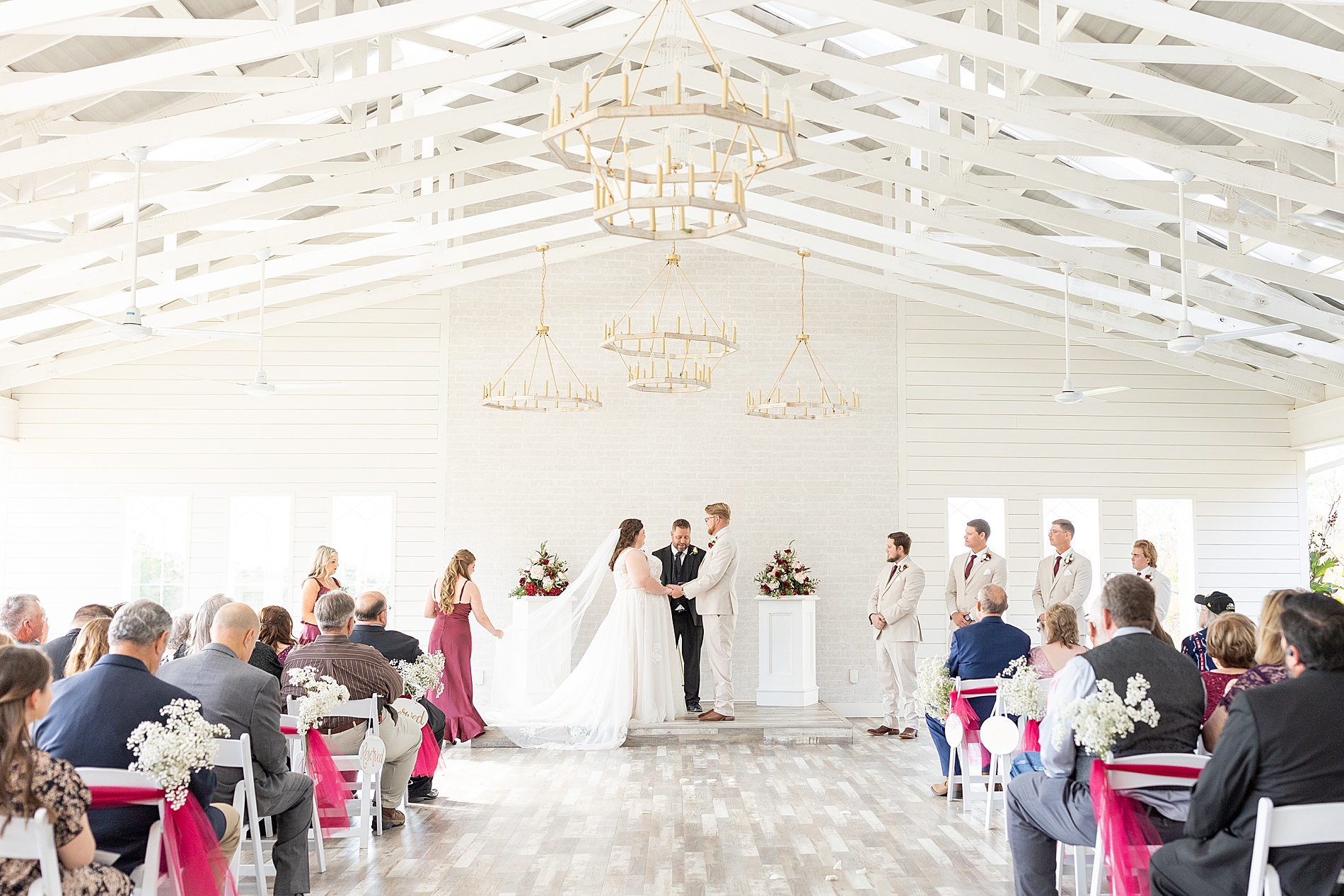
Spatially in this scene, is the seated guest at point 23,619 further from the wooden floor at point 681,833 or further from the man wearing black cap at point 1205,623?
the man wearing black cap at point 1205,623

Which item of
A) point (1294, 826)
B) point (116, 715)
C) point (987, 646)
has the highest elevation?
point (116, 715)

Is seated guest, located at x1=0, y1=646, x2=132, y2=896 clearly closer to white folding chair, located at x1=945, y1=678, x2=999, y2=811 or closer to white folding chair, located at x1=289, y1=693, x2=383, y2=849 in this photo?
white folding chair, located at x1=289, y1=693, x2=383, y2=849

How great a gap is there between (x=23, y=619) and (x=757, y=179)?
6984 mm

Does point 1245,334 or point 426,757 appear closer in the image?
point 426,757

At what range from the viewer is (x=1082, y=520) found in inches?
473

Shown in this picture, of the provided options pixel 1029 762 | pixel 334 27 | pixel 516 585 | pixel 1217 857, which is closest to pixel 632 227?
pixel 334 27

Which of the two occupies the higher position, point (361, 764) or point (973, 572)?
point (973, 572)

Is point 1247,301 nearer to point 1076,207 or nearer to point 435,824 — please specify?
point 1076,207

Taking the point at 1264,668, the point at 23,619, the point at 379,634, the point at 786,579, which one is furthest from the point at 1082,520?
the point at 23,619

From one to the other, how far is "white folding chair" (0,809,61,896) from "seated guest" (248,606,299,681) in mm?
2829

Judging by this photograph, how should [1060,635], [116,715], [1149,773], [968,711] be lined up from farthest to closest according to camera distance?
[968,711] < [1060,635] < [1149,773] < [116,715]

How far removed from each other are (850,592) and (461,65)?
7.05 metres

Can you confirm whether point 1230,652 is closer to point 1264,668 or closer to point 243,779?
point 1264,668

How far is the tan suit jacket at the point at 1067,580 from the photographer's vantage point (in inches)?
383
